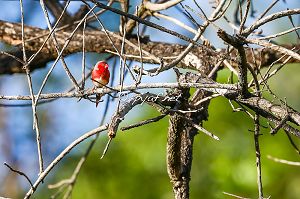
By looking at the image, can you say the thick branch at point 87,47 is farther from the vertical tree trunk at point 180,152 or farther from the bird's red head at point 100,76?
the bird's red head at point 100,76

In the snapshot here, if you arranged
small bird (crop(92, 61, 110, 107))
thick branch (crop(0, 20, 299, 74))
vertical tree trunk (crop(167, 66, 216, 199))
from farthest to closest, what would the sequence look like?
1. thick branch (crop(0, 20, 299, 74))
2. vertical tree trunk (crop(167, 66, 216, 199))
3. small bird (crop(92, 61, 110, 107))

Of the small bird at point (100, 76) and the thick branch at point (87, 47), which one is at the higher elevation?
the thick branch at point (87, 47)

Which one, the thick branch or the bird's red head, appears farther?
the thick branch

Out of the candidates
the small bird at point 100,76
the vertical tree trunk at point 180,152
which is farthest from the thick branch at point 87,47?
the small bird at point 100,76

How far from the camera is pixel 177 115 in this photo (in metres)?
1.97

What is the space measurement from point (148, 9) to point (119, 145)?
13.6ft

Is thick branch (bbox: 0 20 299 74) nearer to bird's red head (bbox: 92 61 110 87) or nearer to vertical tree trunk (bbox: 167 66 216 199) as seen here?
vertical tree trunk (bbox: 167 66 216 199)

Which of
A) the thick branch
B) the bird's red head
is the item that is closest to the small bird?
the bird's red head

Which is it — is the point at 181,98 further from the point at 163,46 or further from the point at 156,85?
the point at 163,46

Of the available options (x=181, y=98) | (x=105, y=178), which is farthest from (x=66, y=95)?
(x=105, y=178)

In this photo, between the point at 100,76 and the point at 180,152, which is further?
the point at 180,152

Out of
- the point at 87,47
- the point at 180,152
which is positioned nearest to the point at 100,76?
the point at 180,152

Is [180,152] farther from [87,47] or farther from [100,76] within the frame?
[87,47]

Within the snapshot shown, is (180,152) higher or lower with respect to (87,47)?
lower
